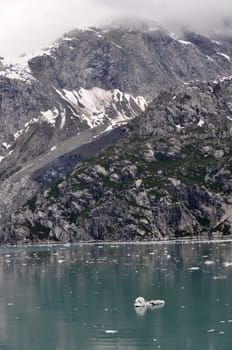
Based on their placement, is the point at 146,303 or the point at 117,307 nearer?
the point at 146,303

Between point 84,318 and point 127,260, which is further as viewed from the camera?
point 127,260

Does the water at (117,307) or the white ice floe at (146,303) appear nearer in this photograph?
A: the water at (117,307)

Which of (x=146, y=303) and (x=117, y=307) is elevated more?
(x=146, y=303)

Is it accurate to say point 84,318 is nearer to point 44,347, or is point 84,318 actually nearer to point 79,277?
point 44,347

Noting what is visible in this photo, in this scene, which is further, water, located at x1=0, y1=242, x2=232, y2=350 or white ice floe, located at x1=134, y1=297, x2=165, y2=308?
white ice floe, located at x1=134, y1=297, x2=165, y2=308

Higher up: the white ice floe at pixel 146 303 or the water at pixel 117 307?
the white ice floe at pixel 146 303

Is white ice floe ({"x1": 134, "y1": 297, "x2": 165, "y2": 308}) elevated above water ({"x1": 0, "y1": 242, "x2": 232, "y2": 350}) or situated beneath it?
elevated above

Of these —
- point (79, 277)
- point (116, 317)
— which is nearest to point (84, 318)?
point (116, 317)

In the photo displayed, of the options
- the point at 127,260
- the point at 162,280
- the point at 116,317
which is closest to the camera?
the point at 116,317
